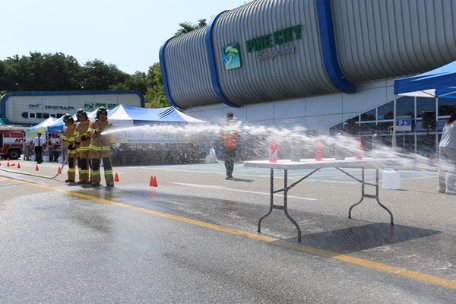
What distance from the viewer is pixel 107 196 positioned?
9.33 meters

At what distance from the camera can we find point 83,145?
12.1m

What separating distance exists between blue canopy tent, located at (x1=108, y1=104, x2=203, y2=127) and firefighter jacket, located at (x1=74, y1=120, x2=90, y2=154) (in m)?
8.03

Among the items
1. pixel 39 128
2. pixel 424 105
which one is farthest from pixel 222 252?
pixel 39 128

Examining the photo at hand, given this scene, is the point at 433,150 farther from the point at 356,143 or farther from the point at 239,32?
the point at 356,143

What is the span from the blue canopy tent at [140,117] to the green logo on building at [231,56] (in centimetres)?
980

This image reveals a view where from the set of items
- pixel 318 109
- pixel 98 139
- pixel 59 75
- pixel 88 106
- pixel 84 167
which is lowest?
pixel 84 167

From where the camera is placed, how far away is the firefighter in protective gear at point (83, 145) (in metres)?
12.0

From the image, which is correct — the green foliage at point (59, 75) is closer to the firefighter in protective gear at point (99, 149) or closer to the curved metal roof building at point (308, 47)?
the curved metal roof building at point (308, 47)

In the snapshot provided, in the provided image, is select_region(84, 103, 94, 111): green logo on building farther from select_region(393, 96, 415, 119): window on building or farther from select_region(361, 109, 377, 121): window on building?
select_region(393, 96, 415, 119): window on building

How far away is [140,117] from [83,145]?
9.26m

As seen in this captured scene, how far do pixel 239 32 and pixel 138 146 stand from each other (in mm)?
11219

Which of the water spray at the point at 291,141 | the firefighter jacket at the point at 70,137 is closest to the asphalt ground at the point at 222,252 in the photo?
the water spray at the point at 291,141

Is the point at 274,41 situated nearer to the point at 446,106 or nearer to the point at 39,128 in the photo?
the point at 446,106

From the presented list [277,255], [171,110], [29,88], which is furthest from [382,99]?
[29,88]
